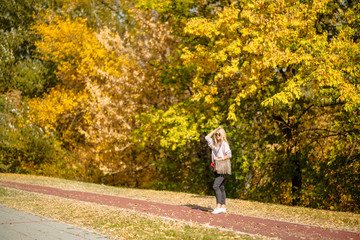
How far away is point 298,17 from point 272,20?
77 cm

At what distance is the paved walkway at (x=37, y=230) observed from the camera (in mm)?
6000

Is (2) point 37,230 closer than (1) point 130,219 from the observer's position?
Yes

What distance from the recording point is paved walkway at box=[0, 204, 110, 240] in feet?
19.7

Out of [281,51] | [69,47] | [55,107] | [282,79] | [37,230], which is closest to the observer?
[37,230]

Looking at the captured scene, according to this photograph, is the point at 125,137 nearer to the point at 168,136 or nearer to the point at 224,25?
the point at 168,136

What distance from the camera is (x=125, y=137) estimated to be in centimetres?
1845

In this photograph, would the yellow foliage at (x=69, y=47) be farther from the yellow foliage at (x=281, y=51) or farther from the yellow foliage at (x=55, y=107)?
the yellow foliage at (x=281, y=51)

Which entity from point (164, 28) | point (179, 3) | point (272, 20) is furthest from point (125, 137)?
point (272, 20)

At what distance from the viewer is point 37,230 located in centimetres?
648

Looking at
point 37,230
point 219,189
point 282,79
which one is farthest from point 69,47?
point 37,230

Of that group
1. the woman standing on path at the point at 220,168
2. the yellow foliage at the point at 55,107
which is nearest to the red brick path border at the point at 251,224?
the woman standing on path at the point at 220,168

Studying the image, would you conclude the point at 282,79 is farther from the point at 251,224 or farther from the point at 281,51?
the point at 251,224

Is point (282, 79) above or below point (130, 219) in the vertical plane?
above

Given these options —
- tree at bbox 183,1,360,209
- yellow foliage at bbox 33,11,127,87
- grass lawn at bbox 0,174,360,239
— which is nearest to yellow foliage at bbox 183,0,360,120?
tree at bbox 183,1,360,209
